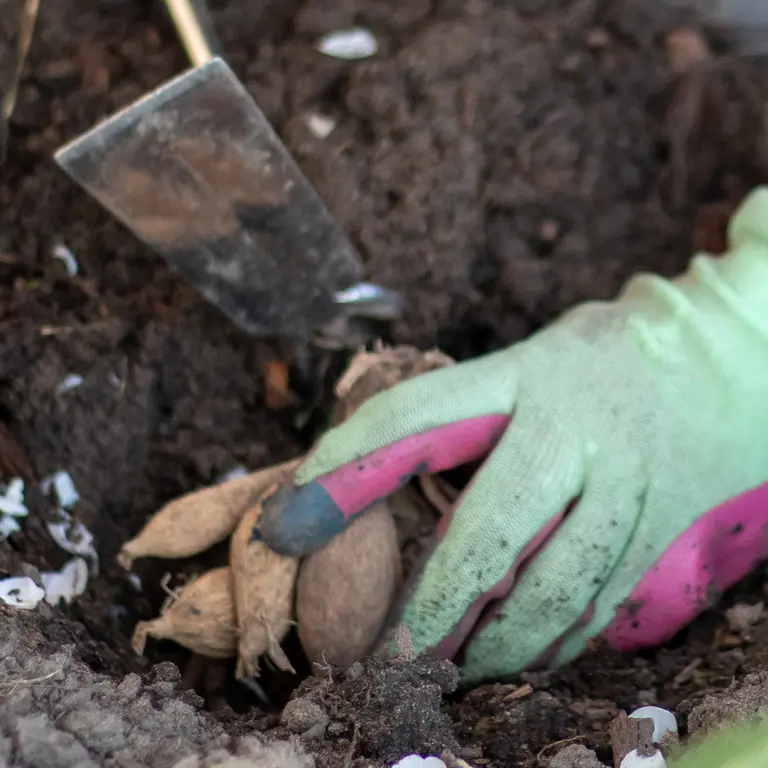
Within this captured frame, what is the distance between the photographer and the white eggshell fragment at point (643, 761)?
28.2 inches

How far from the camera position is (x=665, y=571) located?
3.09 feet

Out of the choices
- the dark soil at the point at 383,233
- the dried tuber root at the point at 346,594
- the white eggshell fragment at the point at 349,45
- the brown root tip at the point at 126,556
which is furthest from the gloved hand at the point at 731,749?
the white eggshell fragment at the point at 349,45

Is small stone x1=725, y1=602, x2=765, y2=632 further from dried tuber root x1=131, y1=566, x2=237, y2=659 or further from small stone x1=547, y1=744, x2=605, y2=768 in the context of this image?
dried tuber root x1=131, y1=566, x2=237, y2=659

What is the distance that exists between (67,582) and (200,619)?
168mm

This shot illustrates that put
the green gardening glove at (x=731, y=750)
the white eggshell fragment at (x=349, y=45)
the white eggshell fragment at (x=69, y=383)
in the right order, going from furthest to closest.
Answer: 1. the white eggshell fragment at (x=349, y=45)
2. the white eggshell fragment at (x=69, y=383)
3. the green gardening glove at (x=731, y=750)

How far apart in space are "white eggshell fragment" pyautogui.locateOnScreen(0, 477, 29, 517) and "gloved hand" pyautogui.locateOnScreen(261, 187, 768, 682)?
0.31m

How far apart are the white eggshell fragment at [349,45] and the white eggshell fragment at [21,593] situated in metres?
0.97

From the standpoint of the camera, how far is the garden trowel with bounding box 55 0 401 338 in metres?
0.96

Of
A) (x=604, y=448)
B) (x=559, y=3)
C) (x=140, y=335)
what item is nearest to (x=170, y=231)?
(x=140, y=335)

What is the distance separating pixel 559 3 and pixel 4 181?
104 cm

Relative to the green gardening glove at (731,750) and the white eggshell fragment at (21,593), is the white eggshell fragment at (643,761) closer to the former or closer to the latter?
the green gardening glove at (731,750)

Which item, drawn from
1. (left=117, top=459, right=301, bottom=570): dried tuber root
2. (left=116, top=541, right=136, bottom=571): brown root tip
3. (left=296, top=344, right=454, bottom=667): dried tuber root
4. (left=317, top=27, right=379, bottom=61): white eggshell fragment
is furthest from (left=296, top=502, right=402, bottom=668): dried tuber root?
(left=317, top=27, right=379, bottom=61): white eggshell fragment

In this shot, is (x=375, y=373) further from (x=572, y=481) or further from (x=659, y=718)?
(x=659, y=718)

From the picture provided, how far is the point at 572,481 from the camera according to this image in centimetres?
93
